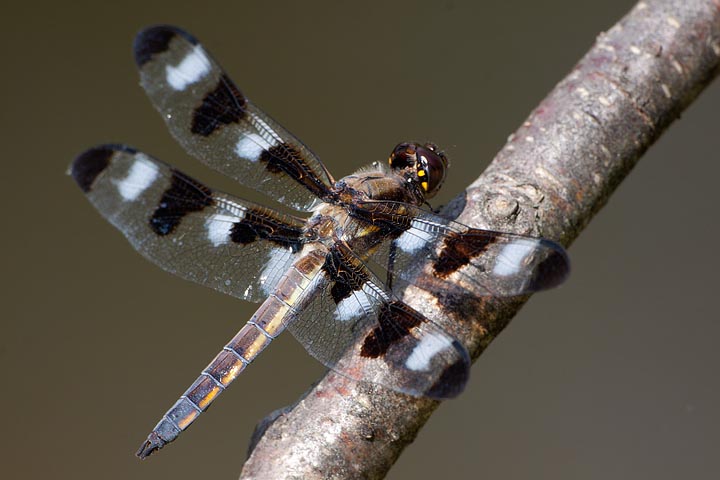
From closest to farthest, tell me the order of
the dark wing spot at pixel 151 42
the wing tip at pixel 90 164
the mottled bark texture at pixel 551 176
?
the mottled bark texture at pixel 551 176 → the wing tip at pixel 90 164 → the dark wing spot at pixel 151 42

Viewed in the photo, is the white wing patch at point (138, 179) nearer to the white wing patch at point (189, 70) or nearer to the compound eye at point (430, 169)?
the white wing patch at point (189, 70)

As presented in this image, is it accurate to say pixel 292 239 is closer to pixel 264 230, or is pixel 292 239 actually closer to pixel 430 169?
pixel 264 230

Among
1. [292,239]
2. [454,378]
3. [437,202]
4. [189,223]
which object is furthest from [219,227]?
[437,202]

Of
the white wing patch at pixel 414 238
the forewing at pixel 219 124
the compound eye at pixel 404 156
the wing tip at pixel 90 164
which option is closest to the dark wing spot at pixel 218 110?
the forewing at pixel 219 124

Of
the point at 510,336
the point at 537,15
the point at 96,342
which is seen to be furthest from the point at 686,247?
the point at 96,342

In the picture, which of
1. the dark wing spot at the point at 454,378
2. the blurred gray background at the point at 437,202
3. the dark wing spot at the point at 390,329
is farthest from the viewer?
the blurred gray background at the point at 437,202

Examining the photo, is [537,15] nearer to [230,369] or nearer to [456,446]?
[456,446]

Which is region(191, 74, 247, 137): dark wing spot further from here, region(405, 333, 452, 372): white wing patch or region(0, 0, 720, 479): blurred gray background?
region(0, 0, 720, 479): blurred gray background
